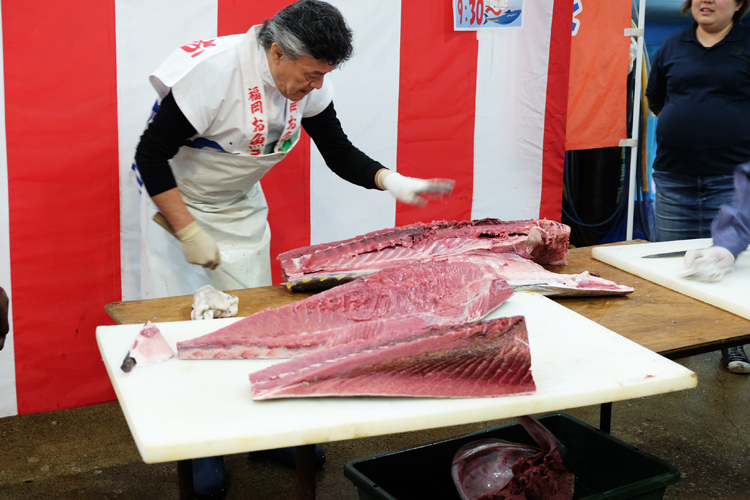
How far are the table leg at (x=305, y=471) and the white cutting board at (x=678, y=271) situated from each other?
1.72 meters

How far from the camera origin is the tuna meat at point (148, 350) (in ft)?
6.31

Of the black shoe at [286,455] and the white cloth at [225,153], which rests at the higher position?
the white cloth at [225,153]

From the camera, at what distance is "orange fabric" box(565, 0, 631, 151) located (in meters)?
5.07

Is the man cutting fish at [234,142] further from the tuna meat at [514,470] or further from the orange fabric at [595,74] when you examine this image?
the orange fabric at [595,74]

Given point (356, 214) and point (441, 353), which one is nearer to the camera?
point (441, 353)

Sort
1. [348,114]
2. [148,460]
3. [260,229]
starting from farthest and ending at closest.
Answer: [348,114] → [260,229] → [148,460]

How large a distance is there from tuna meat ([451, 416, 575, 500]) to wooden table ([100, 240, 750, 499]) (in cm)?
48

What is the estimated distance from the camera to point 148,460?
4.97 ft

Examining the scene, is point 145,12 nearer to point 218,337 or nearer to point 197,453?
point 218,337

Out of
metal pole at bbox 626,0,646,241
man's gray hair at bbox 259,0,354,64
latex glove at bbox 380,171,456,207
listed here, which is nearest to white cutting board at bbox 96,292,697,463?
latex glove at bbox 380,171,456,207

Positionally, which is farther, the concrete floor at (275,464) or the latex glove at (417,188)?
the concrete floor at (275,464)

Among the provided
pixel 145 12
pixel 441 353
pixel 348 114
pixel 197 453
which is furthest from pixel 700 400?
pixel 145 12

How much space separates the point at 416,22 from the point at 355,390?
311 cm

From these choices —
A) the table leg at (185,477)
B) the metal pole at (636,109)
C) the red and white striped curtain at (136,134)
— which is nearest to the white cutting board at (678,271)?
the red and white striped curtain at (136,134)
